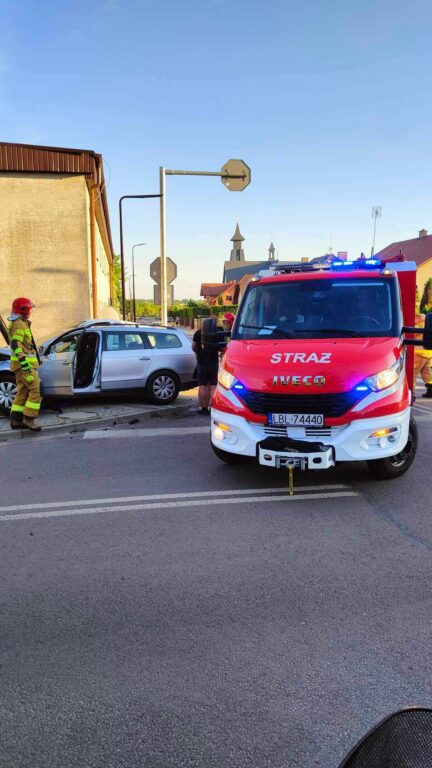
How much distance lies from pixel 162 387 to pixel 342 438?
629cm

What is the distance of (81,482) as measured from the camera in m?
6.03

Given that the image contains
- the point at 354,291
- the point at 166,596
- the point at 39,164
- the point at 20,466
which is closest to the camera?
the point at 166,596

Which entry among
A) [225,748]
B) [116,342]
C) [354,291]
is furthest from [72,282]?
[225,748]

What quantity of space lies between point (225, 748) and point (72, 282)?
16007mm

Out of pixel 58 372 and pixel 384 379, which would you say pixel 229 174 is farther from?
pixel 384 379

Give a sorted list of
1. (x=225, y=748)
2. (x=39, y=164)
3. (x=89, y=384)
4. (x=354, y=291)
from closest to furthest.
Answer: (x=225, y=748)
(x=354, y=291)
(x=89, y=384)
(x=39, y=164)

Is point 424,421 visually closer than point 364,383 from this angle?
No

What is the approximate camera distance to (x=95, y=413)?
1000cm

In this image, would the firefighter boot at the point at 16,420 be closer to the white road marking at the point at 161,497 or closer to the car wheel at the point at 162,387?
the car wheel at the point at 162,387

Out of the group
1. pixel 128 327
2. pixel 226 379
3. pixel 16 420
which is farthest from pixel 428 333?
pixel 128 327

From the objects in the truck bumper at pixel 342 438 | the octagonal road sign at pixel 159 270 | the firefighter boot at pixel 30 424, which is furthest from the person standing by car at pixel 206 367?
the truck bumper at pixel 342 438

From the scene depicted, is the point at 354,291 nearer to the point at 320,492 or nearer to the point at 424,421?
the point at 320,492

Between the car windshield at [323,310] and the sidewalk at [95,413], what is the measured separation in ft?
13.1

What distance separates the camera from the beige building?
16031 mm
